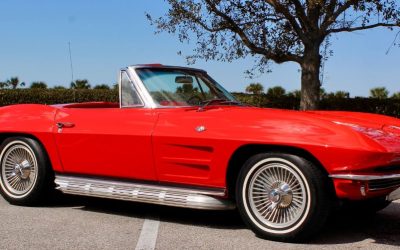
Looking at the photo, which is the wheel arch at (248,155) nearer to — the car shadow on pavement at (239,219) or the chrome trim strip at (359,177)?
the chrome trim strip at (359,177)

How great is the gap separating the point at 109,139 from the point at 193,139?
3.11 feet

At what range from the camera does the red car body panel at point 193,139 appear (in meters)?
4.19

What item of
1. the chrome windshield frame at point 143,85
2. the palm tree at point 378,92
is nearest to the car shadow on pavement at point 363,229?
the chrome windshield frame at point 143,85

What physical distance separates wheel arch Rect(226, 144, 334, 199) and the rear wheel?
2151 mm

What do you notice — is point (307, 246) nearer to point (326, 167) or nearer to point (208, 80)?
point (326, 167)

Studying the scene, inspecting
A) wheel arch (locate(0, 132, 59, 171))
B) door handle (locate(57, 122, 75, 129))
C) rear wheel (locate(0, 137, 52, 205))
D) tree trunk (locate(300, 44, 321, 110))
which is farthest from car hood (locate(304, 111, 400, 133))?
tree trunk (locate(300, 44, 321, 110))

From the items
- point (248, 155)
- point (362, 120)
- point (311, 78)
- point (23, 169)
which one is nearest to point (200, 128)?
point (248, 155)

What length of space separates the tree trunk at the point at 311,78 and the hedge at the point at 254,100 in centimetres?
224

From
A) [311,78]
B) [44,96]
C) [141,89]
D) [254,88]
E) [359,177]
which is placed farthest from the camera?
[254,88]

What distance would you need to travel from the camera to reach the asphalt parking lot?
14.3 feet

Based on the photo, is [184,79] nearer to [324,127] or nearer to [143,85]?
[143,85]

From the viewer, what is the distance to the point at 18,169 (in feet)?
19.7

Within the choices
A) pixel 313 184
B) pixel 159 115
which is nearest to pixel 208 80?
pixel 159 115

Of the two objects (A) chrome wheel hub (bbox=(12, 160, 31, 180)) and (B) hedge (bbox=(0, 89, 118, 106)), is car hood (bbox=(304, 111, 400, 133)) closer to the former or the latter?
(A) chrome wheel hub (bbox=(12, 160, 31, 180))
